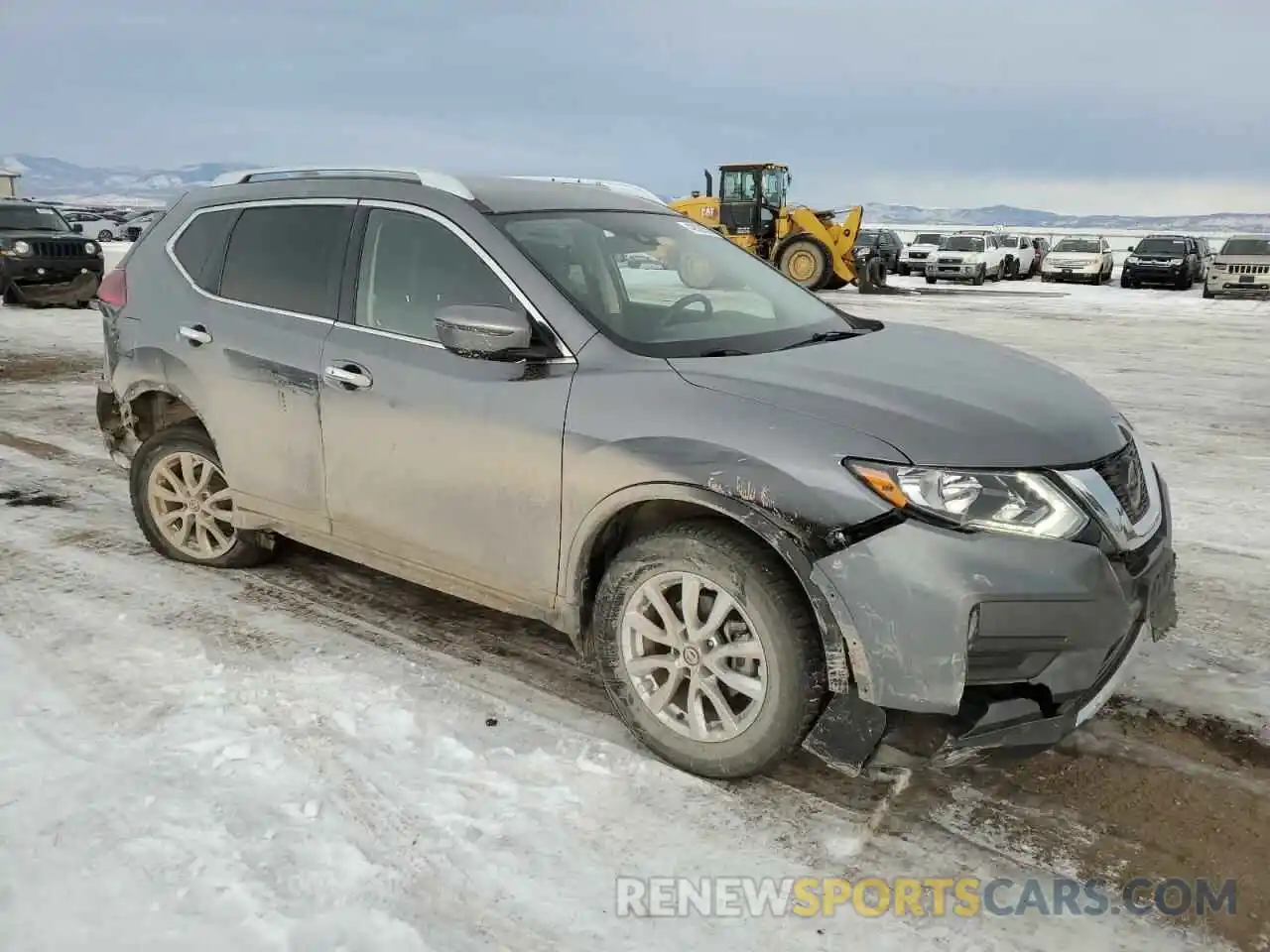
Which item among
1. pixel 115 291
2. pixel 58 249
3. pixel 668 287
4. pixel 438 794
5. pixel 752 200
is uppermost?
pixel 752 200

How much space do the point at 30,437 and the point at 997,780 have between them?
6.98m

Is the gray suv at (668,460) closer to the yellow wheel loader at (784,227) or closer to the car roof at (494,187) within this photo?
the car roof at (494,187)

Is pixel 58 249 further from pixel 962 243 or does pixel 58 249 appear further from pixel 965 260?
pixel 962 243

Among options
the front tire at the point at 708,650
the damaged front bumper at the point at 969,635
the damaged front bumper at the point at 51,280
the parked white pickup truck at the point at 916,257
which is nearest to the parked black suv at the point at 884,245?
the parked white pickup truck at the point at 916,257

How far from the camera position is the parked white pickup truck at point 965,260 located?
28.5 m

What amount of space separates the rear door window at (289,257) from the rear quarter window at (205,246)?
0.06 meters

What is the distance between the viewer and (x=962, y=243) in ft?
97.9

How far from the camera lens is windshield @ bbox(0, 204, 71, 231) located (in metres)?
16.4

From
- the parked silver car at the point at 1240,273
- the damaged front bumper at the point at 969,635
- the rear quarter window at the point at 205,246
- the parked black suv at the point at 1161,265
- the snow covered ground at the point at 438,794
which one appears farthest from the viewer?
the parked black suv at the point at 1161,265

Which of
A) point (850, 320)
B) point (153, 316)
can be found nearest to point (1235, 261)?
point (850, 320)

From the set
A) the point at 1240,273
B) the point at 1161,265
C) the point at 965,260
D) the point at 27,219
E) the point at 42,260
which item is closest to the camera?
the point at 42,260

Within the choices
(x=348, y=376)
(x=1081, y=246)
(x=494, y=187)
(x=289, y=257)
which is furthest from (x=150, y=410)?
(x=1081, y=246)

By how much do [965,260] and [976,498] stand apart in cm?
2784

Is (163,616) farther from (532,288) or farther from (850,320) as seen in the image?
(850,320)
